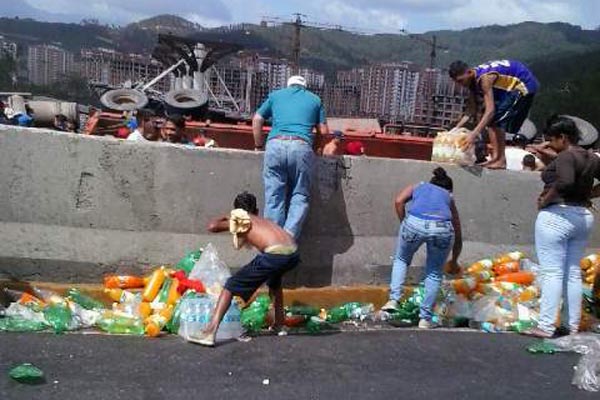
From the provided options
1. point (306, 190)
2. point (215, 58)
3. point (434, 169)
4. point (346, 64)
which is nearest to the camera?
point (306, 190)

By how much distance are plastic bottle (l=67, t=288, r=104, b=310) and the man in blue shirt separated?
5.20 feet

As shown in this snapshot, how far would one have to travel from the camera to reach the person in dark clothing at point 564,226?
6.26m

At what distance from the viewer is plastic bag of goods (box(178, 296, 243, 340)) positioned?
224 inches

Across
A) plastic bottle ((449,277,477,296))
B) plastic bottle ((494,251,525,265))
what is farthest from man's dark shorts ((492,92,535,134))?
plastic bottle ((449,277,477,296))

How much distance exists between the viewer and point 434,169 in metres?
7.07

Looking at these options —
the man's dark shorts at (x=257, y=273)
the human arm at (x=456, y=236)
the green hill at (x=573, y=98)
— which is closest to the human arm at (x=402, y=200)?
the human arm at (x=456, y=236)

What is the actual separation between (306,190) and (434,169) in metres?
1.28

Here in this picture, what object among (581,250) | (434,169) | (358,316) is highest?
(434,169)

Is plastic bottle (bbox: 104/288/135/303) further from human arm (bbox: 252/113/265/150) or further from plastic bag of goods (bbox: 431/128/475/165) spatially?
plastic bag of goods (bbox: 431/128/475/165)

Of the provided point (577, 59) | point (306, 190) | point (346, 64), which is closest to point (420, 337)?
point (306, 190)

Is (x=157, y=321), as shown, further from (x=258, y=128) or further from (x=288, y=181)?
(x=258, y=128)

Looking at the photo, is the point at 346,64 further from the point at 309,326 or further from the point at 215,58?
the point at 309,326

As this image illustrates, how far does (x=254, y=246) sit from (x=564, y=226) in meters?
2.55

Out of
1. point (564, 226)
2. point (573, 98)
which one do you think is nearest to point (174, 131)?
point (564, 226)
